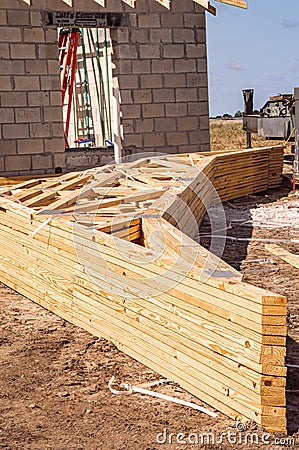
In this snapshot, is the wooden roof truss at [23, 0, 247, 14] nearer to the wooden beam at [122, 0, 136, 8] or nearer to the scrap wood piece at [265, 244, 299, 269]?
the wooden beam at [122, 0, 136, 8]

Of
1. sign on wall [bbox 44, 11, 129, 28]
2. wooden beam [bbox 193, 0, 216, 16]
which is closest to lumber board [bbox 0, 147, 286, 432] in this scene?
sign on wall [bbox 44, 11, 129, 28]

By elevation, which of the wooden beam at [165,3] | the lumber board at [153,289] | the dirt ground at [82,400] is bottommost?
the dirt ground at [82,400]

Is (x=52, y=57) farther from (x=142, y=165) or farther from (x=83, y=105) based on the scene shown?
(x=83, y=105)

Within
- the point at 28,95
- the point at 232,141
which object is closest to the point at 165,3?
the point at 28,95

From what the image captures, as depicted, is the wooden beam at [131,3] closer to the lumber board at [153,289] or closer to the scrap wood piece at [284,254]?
the lumber board at [153,289]

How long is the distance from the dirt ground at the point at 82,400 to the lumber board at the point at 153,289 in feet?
0.46

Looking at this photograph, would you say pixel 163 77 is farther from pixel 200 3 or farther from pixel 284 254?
pixel 284 254

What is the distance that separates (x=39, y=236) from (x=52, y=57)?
7270 millimetres

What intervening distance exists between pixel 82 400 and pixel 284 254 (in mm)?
5007

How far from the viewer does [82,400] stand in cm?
461

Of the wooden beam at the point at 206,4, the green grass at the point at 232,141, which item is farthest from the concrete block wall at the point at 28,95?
the green grass at the point at 232,141

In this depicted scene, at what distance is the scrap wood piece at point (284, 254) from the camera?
8.59 m

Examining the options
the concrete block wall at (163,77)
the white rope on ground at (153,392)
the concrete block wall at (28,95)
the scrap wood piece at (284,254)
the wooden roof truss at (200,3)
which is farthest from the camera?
the concrete block wall at (163,77)

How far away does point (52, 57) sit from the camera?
13.2 meters
